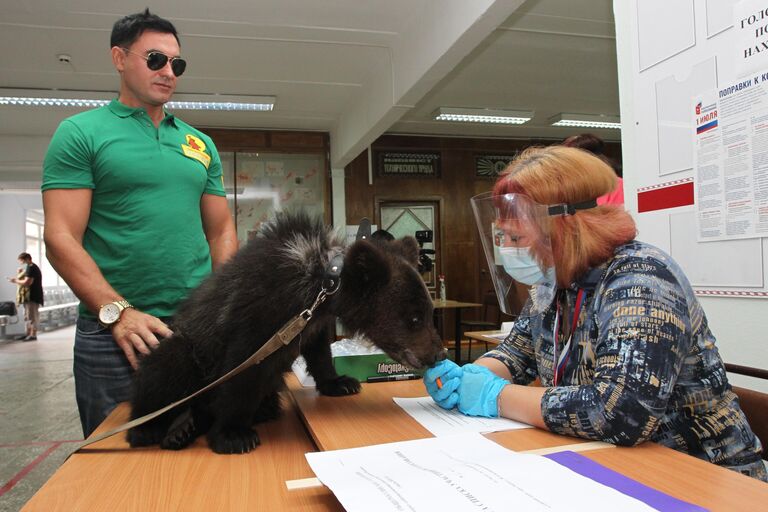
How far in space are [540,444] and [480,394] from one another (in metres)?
0.26

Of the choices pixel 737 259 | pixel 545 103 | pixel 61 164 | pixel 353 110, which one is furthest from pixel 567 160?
pixel 545 103

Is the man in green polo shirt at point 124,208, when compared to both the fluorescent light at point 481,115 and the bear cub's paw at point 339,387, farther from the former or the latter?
the fluorescent light at point 481,115

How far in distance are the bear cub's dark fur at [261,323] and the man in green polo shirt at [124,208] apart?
0.32m

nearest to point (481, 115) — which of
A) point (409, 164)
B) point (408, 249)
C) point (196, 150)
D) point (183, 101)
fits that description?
point (409, 164)

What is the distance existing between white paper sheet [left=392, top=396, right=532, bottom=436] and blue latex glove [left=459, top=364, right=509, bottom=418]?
2cm

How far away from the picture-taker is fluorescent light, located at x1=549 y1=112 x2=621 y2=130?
8797 mm

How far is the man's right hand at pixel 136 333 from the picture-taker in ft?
4.46

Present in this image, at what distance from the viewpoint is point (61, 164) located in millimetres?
1565

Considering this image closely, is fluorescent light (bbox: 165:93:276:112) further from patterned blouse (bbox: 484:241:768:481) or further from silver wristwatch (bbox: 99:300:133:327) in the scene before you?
patterned blouse (bbox: 484:241:768:481)

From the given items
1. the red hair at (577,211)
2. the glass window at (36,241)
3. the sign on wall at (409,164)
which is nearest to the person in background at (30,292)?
the glass window at (36,241)

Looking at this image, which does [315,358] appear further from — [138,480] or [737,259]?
[737,259]

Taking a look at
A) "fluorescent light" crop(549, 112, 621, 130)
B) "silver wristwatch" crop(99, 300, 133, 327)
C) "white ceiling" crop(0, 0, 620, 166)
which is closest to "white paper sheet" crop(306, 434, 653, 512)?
"silver wristwatch" crop(99, 300, 133, 327)

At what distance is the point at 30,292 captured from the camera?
39.0 ft

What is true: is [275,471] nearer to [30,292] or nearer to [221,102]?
[221,102]
